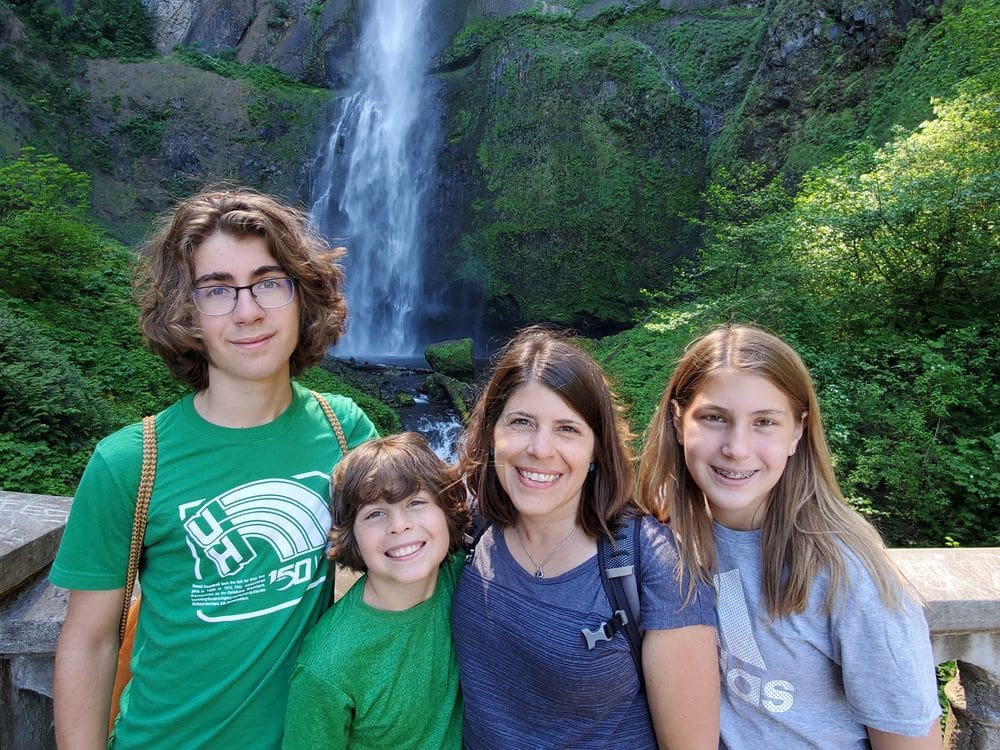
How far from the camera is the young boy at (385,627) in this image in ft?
4.87

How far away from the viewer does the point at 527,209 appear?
70.6 ft

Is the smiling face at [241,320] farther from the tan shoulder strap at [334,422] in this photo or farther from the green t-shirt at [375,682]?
the green t-shirt at [375,682]

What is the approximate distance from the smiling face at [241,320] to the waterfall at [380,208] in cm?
2011

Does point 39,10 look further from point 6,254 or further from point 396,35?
point 6,254

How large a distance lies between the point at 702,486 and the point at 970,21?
1156cm

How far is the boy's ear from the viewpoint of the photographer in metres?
1.87

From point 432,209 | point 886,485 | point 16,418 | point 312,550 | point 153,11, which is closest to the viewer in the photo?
point 312,550

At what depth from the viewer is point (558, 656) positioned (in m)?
1.46

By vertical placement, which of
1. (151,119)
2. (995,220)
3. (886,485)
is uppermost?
(151,119)

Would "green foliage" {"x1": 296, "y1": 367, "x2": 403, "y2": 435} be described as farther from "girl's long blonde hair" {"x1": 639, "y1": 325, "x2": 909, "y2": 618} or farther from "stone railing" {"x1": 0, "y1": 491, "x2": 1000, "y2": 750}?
"girl's long blonde hair" {"x1": 639, "y1": 325, "x2": 909, "y2": 618}

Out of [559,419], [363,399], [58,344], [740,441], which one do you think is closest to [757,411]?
[740,441]

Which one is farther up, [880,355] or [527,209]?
[527,209]

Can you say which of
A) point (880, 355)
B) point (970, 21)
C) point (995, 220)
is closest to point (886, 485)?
point (880, 355)

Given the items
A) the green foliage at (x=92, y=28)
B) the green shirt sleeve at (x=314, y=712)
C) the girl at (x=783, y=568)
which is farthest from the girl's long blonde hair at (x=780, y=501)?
the green foliage at (x=92, y=28)
